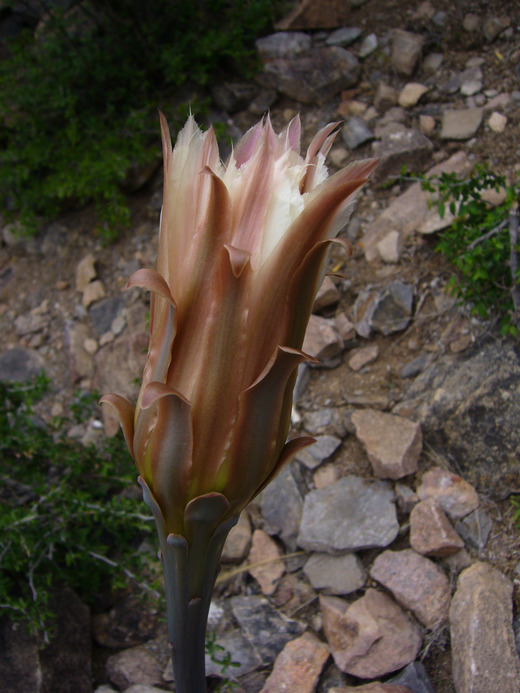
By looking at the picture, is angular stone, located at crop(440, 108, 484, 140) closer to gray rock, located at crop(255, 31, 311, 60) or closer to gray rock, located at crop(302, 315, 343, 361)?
gray rock, located at crop(255, 31, 311, 60)

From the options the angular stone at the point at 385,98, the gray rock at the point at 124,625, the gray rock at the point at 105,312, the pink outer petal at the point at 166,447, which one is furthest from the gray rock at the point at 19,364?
the pink outer petal at the point at 166,447

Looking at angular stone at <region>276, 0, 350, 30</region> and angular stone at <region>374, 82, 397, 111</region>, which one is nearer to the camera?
angular stone at <region>374, 82, 397, 111</region>

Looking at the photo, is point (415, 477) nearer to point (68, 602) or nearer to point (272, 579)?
point (272, 579)

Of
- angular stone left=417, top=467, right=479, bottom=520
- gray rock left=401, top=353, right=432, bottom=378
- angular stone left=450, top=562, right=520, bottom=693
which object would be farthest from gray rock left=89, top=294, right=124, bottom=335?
angular stone left=450, top=562, right=520, bottom=693

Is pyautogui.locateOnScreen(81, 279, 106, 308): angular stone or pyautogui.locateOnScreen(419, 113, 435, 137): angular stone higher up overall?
pyautogui.locateOnScreen(419, 113, 435, 137): angular stone

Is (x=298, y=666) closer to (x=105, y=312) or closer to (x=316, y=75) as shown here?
(x=105, y=312)

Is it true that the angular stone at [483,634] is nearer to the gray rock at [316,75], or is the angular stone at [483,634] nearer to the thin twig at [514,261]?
the thin twig at [514,261]
